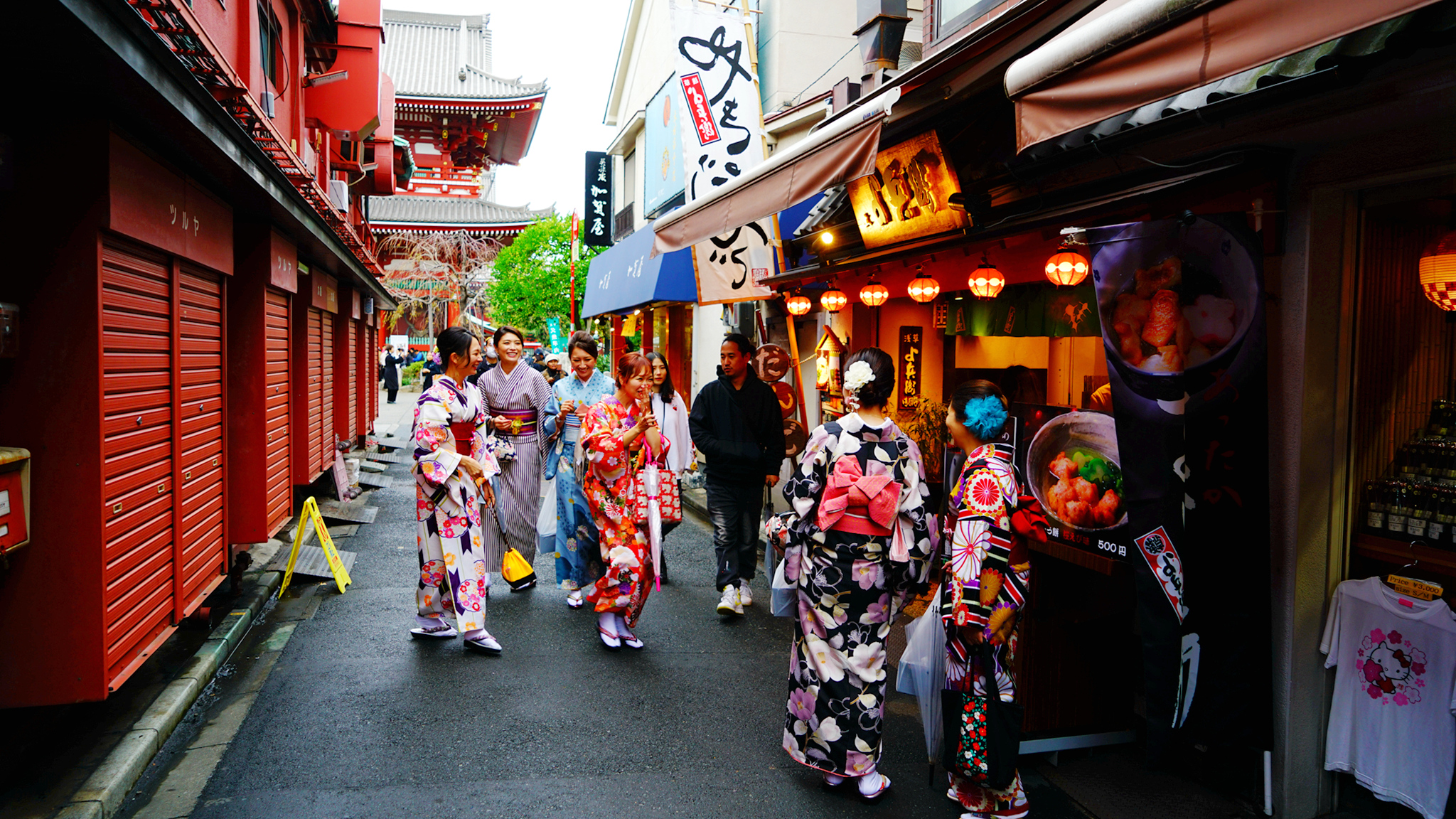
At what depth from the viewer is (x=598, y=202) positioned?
21.8 metres

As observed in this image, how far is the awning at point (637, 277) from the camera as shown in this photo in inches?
491

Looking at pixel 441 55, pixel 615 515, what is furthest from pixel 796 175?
pixel 441 55

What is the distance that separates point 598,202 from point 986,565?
19.8m

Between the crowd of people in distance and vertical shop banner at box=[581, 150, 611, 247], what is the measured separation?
13.6 m

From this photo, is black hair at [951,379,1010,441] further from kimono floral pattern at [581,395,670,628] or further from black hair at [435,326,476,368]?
black hair at [435,326,476,368]

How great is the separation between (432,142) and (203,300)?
2808 centimetres

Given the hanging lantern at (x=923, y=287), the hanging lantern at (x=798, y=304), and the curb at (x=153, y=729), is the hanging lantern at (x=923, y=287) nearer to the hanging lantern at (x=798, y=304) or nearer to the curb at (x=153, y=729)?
the hanging lantern at (x=798, y=304)

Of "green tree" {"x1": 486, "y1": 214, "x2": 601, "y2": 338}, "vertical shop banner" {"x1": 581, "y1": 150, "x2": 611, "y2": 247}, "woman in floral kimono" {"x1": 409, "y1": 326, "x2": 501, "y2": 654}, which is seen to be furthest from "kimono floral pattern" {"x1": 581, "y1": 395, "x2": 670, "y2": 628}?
"green tree" {"x1": 486, "y1": 214, "x2": 601, "y2": 338}

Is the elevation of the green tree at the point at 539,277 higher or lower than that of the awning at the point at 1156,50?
higher

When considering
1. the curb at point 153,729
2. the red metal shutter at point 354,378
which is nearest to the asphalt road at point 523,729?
the curb at point 153,729

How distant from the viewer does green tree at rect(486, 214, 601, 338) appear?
84.5 ft

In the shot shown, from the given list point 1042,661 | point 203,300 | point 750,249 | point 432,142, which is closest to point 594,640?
point 1042,661

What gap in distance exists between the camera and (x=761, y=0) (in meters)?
11.8

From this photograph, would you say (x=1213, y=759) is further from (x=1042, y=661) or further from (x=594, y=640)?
(x=594, y=640)
